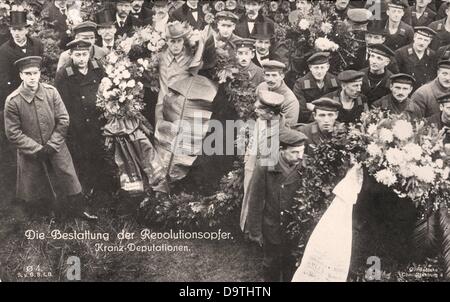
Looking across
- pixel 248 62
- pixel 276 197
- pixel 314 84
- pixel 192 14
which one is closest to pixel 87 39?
pixel 192 14

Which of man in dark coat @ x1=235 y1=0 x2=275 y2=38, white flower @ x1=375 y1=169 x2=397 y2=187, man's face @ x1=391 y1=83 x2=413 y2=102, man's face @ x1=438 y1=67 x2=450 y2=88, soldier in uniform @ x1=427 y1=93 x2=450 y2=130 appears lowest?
→ white flower @ x1=375 y1=169 x2=397 y2=187

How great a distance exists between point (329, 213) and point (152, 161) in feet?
4.44

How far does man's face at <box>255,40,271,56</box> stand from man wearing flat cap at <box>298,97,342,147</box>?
20.6 inches

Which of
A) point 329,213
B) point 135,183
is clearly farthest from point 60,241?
point 329,213

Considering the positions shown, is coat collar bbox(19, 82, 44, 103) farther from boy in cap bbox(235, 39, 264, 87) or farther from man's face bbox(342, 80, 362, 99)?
man's face bbox(342, 80, 362, 99)

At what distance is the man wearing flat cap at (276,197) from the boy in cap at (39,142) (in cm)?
127

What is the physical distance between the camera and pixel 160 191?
4.06 metres

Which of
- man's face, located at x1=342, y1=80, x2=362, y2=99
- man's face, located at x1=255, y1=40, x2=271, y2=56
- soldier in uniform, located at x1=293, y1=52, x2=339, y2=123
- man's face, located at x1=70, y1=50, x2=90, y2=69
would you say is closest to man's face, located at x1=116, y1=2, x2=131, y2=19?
man's face, located at x1=70, y1=50, x2=90, y2=69

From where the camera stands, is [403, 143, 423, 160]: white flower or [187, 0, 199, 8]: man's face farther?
[187, 0, 199, 8]: man's face

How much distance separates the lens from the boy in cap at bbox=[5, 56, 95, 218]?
3969 mm

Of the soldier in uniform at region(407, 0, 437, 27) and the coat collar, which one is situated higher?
the soldier in uniform at region(407, 0, 437, 27)

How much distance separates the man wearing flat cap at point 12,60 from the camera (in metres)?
3.98

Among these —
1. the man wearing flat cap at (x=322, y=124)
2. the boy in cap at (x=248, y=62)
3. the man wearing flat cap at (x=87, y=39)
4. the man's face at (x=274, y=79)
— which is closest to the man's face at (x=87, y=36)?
the man wearing flat cap at (x=87, y=39)

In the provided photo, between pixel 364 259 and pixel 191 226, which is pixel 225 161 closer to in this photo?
pixel 191 226
